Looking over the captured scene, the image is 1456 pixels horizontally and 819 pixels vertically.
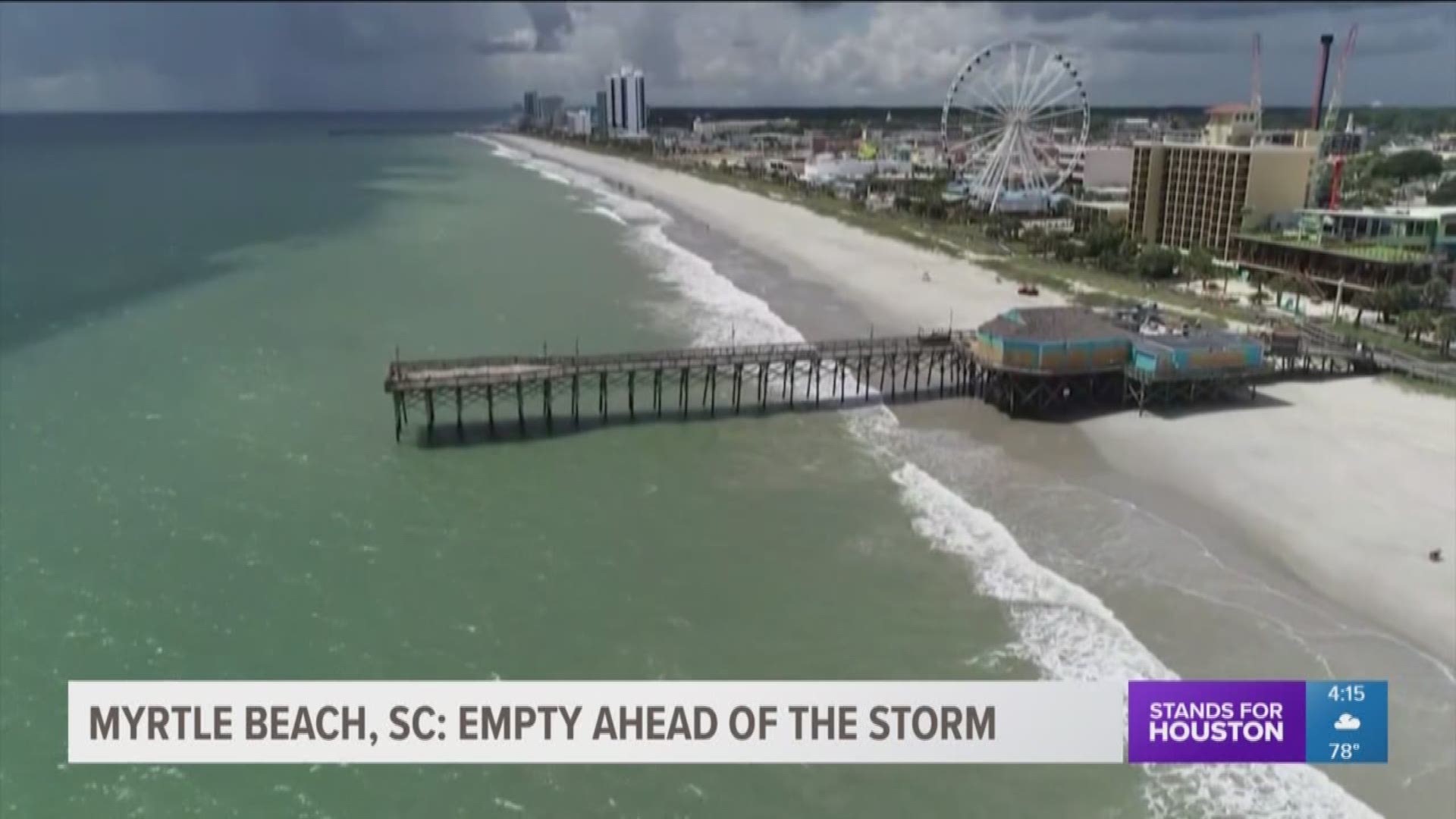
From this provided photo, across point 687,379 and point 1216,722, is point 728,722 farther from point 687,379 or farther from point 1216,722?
point 687,379

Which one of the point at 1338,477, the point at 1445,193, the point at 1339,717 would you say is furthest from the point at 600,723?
the point at 1445,193

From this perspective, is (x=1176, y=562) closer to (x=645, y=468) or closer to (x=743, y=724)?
(x=743, y=724)

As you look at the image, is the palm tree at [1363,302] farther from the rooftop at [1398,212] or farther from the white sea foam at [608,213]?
the white sea foam at [608,213]

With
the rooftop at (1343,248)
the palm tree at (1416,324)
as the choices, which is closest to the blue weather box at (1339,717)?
the palm tree at (1416,324)

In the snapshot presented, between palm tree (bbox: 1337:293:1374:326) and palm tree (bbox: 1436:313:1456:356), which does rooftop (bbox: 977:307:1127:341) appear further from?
palm tree (bbox: 1337:293:1374:326)

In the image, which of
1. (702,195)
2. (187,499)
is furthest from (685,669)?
(702,195)

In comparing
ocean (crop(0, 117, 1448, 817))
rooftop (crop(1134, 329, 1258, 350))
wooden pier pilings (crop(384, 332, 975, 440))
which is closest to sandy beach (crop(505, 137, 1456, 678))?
ocean (crop(0, 117, 1448, 817))

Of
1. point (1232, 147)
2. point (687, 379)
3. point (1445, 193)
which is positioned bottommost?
point (687, 379)

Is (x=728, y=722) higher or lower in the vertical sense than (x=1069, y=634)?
lower
